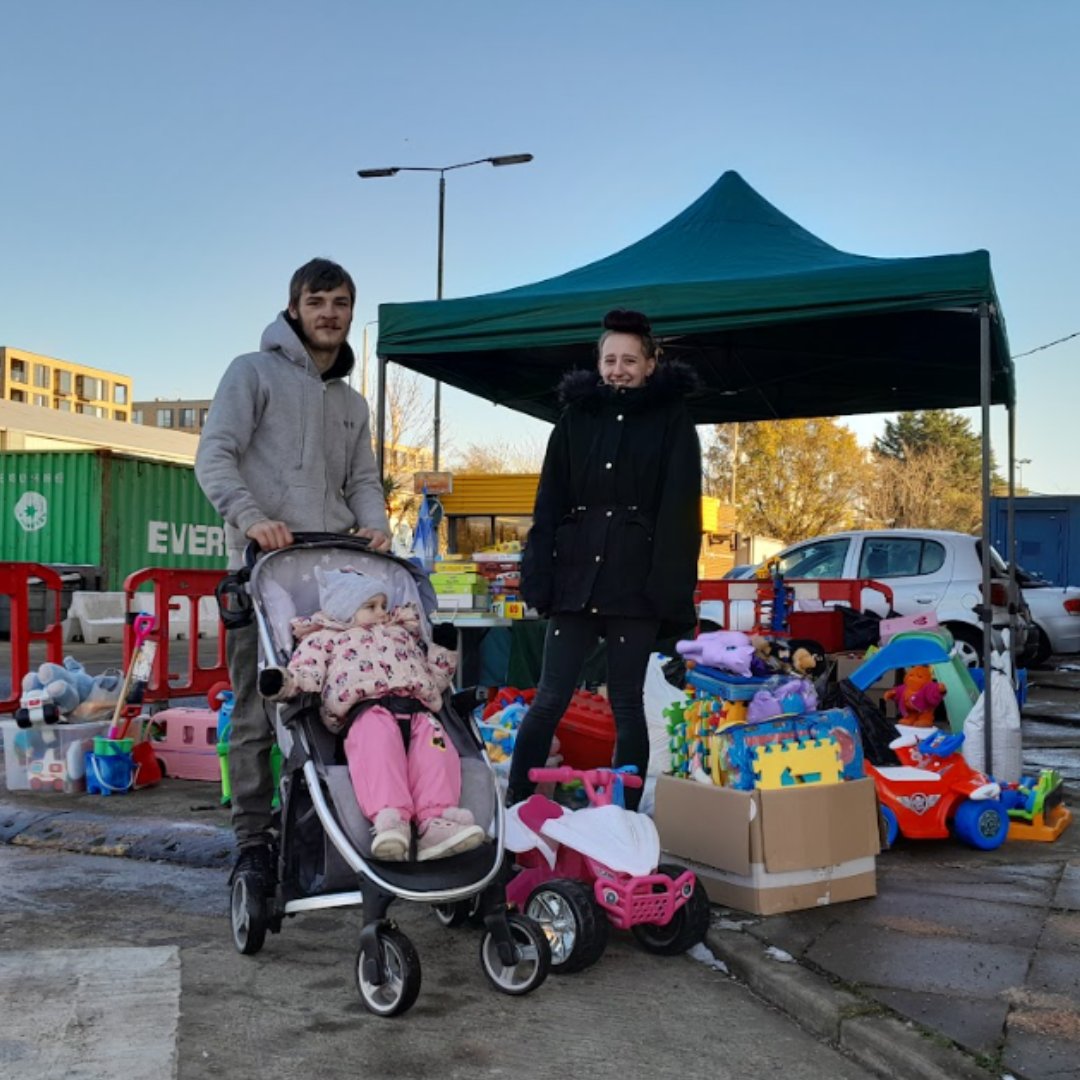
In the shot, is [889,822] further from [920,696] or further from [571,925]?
[571,925]

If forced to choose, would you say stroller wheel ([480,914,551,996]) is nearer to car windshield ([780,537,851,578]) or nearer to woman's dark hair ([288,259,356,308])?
woman's dark hair ([288,259,356,308])

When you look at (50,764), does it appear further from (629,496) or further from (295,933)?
(629,496)

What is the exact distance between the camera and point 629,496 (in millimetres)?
4617

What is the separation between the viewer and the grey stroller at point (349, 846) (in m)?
3.16

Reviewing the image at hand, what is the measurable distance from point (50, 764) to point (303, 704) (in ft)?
12.1

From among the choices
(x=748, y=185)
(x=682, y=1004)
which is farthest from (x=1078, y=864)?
(x=748, y=185)

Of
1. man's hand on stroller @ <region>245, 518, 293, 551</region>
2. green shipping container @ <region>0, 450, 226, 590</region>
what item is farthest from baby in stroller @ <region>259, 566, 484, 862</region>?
green shipping container @ <region>0, 450, 226, 590</region>

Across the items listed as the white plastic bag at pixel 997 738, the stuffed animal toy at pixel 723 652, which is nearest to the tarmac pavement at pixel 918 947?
the white plastic bag at pixel 997 738

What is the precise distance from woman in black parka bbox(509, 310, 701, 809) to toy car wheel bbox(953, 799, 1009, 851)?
60.0 inches

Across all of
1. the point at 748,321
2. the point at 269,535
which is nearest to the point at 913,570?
the point at 748,321

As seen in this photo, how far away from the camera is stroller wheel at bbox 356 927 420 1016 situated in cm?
313

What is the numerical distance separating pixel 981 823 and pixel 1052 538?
2148 centimetres

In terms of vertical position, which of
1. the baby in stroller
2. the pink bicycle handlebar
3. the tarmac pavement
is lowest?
the tarmac pavement

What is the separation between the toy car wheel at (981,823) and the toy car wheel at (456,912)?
238cm
